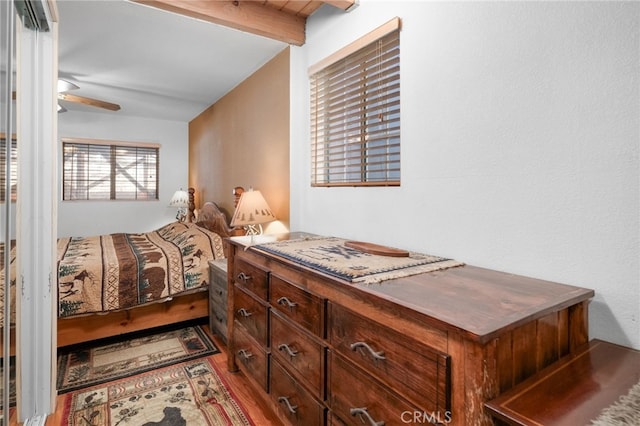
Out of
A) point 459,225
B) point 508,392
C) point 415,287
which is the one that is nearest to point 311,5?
point 459,225

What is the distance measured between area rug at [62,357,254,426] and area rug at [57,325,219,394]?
118 millimetres

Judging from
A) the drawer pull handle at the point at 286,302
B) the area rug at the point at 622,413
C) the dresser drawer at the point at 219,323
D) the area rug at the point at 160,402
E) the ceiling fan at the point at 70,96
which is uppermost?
the ceiling fan at the point at 70,96

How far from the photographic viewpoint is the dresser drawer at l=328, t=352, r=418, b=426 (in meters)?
0.98

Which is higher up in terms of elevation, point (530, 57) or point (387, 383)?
point (530, 57)

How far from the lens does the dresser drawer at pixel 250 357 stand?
5.71 ft

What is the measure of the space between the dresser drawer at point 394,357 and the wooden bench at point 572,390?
0.13 meters

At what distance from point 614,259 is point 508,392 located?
58 cm

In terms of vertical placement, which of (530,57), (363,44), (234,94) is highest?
(234,94)

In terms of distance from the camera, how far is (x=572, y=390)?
0.80 metres

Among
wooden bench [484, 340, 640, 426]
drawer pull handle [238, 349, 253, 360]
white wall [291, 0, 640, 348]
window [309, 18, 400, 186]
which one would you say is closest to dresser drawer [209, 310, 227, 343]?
drawer pull handle [238, 349, 253, 360]

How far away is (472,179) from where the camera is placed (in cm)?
139

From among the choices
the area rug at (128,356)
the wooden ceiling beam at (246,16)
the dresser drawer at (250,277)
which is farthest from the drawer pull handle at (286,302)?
the wooden ceiling beam at (246,16)

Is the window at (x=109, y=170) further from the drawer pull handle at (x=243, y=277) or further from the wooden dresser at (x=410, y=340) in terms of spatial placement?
the wooden dresser at (x=410, y=340)

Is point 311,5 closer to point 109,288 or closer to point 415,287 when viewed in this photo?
point 415,287
